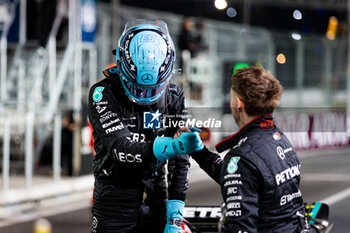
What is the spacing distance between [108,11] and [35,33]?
3466 mm

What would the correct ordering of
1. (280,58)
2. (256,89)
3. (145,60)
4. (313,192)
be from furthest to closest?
(313,192) < (280,58) < (145,60) < (256,89)

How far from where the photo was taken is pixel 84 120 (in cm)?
1358

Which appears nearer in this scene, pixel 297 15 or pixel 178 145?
pixel 178 145

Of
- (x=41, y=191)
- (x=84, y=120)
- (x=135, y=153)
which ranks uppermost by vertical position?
(x=135, y=153)

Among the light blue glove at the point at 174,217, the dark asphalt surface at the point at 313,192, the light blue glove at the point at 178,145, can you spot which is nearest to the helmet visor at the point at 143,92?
the light blue glove at the point at 178,145

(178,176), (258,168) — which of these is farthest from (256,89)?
(178,176)

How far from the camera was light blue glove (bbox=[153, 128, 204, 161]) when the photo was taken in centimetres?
292

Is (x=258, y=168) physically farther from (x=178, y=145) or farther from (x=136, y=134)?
(x=136, y=134)

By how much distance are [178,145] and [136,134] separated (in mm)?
533

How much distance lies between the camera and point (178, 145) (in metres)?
3.01

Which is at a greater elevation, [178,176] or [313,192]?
[178,176]

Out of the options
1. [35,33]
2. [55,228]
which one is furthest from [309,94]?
[55,228]

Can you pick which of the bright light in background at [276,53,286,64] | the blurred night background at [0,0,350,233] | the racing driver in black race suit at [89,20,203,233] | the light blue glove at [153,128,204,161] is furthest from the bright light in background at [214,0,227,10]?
the blurred night background at [0,0,350,233]

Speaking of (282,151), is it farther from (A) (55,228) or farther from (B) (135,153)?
(A) (55,228)
